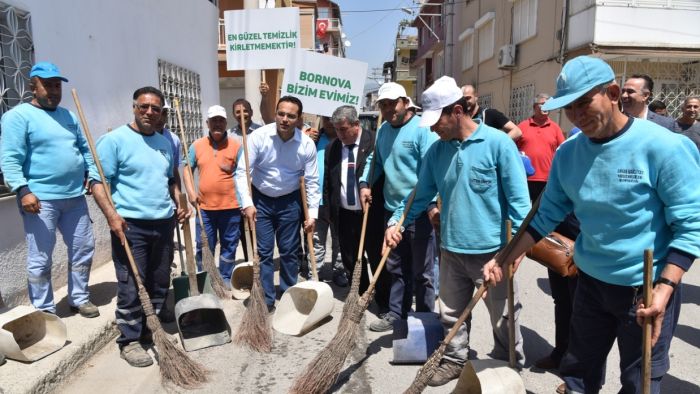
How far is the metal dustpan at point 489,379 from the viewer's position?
253cm

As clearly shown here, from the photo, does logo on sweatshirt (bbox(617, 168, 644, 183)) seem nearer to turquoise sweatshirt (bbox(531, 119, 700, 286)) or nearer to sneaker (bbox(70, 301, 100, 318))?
turquoise sweatshirt (bbox(531, 119, 700, 286))

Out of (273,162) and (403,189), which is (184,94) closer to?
(273,162)

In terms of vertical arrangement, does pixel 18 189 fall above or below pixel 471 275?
above

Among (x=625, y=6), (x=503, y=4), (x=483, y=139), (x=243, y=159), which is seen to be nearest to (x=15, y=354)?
(x=243, y=159)

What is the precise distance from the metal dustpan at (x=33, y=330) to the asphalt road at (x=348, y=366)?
0.91ft

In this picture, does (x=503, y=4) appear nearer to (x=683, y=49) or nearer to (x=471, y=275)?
(x=683, y=49)

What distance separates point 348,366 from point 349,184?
1.70 meters

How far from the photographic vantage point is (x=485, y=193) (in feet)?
9.62

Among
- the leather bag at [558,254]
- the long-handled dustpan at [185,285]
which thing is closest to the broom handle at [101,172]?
the long-handled dustpan at [185,285]

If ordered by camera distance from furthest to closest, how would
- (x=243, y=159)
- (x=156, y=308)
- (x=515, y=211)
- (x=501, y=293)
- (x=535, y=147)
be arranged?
(x=535, y=147), (x=243, y=159), (x=156, y=308), (x=501, y=293), (x=515, y=211)

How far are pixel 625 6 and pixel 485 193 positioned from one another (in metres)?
9.41

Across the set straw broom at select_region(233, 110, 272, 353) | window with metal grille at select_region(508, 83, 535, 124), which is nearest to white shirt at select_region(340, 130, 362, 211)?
straw broom at select_region(233, 110, 272, 353)

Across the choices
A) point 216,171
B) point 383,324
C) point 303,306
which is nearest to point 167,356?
point 303,306

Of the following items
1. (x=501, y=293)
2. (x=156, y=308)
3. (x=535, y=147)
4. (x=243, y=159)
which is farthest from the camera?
(x=535, y=147)
